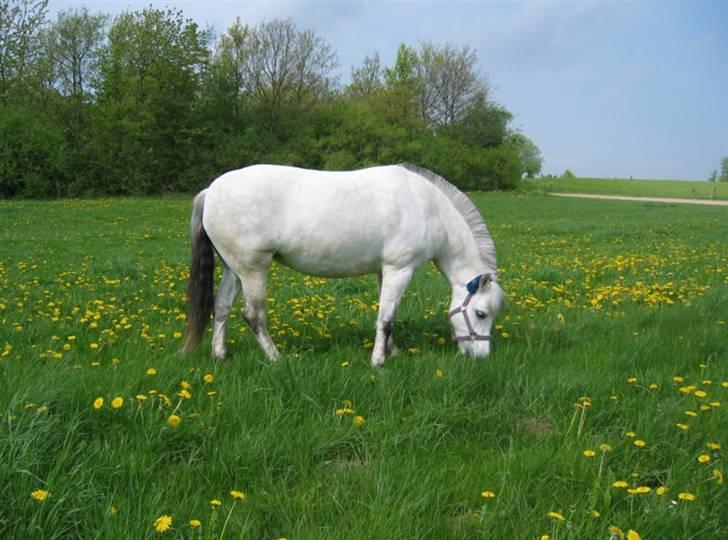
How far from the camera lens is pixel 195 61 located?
3881 cm

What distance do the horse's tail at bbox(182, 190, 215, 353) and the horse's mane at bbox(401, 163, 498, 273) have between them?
208cm

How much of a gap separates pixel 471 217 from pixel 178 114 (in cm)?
3552

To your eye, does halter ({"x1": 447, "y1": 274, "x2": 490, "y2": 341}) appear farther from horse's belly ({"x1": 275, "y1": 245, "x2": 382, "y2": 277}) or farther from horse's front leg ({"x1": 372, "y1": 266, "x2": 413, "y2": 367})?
horse's belly ({"x1": 275, "y1": 245, "x2": 382, "y2": 277})

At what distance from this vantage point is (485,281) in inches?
218

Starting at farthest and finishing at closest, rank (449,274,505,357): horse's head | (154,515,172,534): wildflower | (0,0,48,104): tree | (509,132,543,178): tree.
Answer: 1. (509,132,543,178): tree
2. (0,0,48,104): tree
3. (449,274,505,357): horse's head
4. (154,515,172,534): wildflower

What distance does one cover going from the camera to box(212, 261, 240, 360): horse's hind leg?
17.5ft

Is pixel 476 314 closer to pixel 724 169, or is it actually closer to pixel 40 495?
pixel 40 495

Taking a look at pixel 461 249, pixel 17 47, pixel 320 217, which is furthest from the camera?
pixel 17 47

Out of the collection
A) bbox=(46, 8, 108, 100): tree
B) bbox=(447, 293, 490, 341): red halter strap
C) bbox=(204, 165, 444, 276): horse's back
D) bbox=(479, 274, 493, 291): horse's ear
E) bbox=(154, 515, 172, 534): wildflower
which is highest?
bbox=(46, 8, 108, 100): tree

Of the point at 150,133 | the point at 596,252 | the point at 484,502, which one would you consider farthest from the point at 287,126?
the point at 484,502

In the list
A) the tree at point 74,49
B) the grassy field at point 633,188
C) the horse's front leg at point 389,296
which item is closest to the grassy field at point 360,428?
the horse's front leg at point 389,296

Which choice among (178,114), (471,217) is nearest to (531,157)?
(178,114)

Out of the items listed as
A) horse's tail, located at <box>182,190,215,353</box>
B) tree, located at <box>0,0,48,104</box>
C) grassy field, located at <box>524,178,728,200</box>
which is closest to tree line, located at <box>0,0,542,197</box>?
tree, located at <box>0,0,48,104</box>

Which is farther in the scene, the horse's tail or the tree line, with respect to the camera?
the tree line
